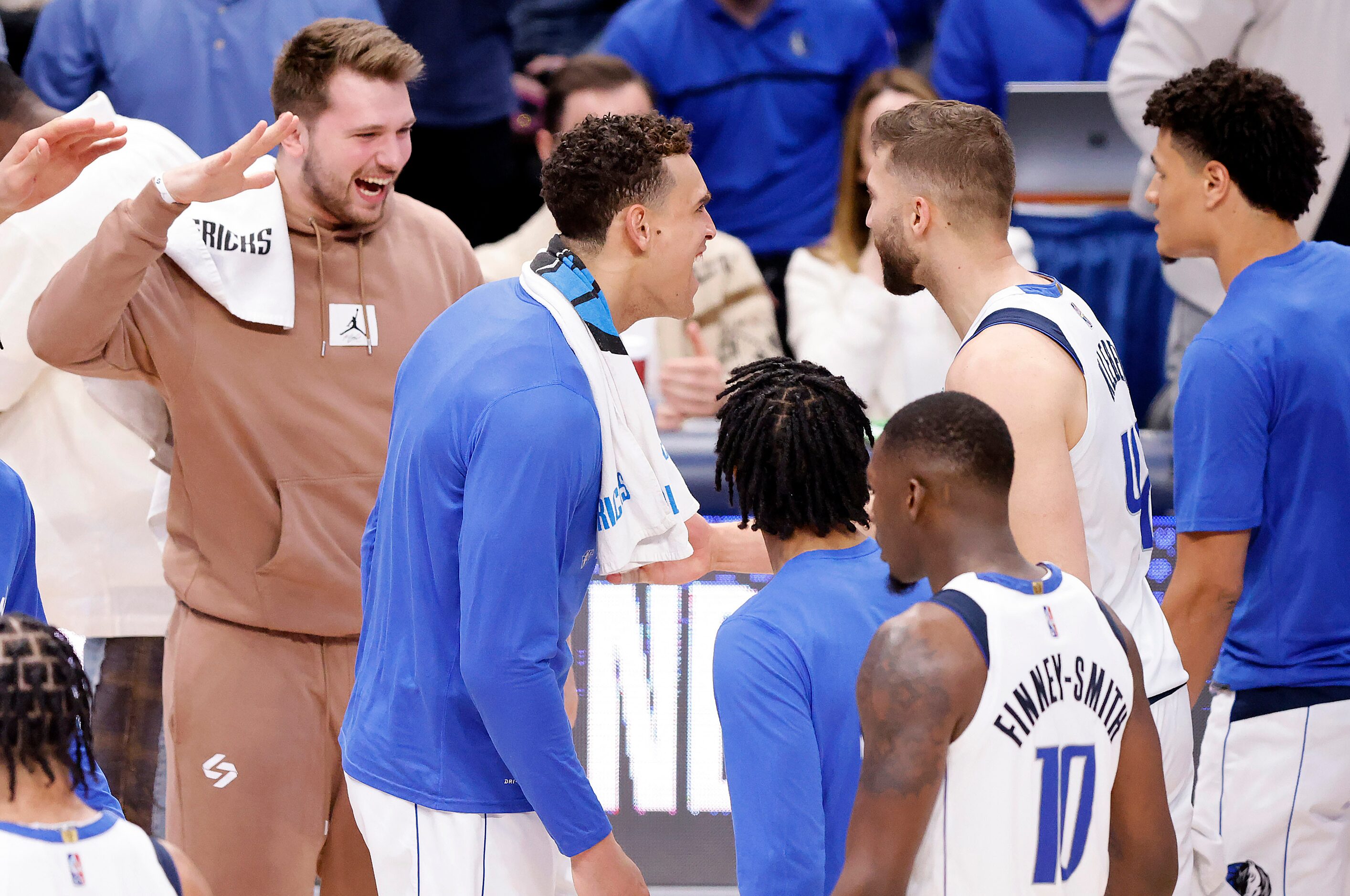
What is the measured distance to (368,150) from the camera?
352cm

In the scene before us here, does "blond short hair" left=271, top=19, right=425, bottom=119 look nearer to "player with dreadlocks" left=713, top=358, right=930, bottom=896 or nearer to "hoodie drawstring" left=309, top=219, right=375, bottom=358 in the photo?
"hoodie drawstring" left=309, top=219, right=375, bottom=358

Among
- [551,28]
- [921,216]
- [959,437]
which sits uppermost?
[551,28]

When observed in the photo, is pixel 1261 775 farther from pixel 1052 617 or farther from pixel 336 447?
pixel 336 447

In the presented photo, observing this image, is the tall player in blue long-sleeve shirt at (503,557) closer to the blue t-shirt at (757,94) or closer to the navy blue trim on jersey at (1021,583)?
the navy blue trim on jersey at (1021,583)

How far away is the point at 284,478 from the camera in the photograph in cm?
347

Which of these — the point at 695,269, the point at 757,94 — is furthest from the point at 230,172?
the point at 757,94

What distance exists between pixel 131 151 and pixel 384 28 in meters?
0.88

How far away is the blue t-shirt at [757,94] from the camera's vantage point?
596 cm

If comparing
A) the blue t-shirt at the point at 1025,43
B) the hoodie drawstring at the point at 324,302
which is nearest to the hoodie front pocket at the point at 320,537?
the hoodie drawstring at the point at 324,302

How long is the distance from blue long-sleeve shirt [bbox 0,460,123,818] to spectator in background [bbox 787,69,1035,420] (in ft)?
9.82

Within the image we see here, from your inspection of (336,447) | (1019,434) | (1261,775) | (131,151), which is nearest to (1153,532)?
(1261,775)

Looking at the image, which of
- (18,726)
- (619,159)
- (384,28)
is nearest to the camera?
(18,726)

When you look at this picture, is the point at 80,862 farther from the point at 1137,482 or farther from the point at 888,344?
the point at 888,344

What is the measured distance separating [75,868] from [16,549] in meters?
0.77
